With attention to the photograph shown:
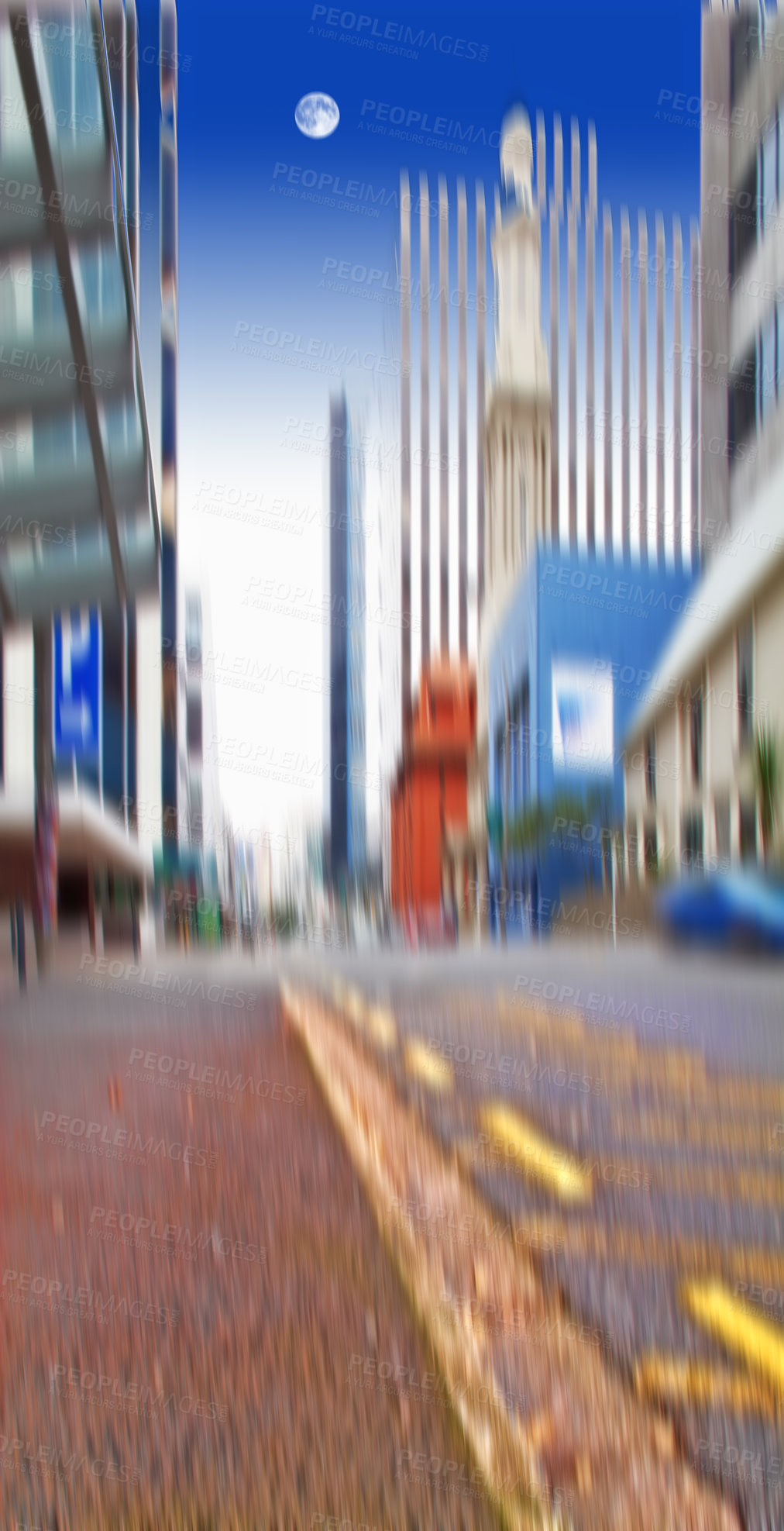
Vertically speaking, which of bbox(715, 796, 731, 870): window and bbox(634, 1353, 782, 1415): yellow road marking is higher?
bbox(715, 796, 731, 870): window

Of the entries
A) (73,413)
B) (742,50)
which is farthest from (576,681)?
(73,413)

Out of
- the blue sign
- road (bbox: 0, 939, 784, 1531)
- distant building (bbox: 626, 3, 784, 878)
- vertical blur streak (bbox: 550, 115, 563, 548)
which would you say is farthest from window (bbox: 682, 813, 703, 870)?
vertical blur streak (bbox: 550, 115, 563, 548)

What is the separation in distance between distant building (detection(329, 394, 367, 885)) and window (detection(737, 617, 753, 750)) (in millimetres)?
153349

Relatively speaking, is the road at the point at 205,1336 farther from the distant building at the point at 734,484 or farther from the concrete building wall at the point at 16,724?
the concrete building wall at the point at 16,724

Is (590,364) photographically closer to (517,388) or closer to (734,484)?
(517,388)

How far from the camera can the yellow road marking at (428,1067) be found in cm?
454

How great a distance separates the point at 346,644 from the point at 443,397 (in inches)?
3023

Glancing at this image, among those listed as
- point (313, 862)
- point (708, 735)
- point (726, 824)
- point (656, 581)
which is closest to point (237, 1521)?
point (726, 824)

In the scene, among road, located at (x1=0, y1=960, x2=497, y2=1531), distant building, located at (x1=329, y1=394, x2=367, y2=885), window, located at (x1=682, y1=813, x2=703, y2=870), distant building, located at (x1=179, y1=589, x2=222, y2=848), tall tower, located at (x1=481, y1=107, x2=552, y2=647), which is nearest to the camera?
road, located at (x1=0, y1=960, x2=497, y2=1531)

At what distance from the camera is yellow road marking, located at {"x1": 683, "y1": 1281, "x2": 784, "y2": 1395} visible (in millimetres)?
1961

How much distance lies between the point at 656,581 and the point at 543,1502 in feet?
189

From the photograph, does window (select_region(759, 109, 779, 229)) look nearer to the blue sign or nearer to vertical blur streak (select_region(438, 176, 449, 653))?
the blue sign

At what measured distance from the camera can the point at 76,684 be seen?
35.0 metres

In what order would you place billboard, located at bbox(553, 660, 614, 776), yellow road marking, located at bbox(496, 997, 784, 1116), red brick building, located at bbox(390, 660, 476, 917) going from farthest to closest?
red brick building, located at bbox(390, 660, 476, 917) < billboard, located at bbox(553, 660, 614, 776) < yellow road marking, located at bbox(496, 997, 784, 1116)
